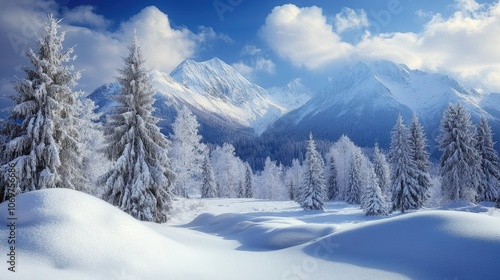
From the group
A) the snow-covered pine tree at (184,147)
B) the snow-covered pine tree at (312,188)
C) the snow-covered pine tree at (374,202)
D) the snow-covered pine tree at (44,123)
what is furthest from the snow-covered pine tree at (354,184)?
the snow-covered pine tree at (44,123)

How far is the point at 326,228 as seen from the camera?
30.2 ft

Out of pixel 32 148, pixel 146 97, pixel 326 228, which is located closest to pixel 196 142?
pixel 146 97

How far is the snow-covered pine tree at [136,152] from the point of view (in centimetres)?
1706

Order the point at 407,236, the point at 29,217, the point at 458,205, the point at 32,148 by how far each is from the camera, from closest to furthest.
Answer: the point at 29,217
the point at 407,236
the point at 32,148
the point at 458,205

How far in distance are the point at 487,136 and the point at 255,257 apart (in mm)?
41052

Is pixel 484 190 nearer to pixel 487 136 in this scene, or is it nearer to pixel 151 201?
pixel 487 136

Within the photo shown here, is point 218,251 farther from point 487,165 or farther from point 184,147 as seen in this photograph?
point 487,165

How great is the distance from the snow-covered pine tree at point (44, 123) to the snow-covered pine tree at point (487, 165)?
1618 inches

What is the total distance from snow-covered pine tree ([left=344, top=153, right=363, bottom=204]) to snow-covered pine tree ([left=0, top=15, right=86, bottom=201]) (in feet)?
145

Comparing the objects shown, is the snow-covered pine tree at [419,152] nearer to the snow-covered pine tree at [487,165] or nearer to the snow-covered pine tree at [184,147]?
the snow-covered pine tree at [487,165]

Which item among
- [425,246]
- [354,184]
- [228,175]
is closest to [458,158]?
[354,184]

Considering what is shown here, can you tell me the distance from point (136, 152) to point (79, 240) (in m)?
13.4

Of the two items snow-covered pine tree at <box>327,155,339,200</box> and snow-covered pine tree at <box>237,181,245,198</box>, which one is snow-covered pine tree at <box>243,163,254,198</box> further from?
snow-covered pine tree at <box>327,155,339,200</box>

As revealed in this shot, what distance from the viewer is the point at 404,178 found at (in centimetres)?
3231
